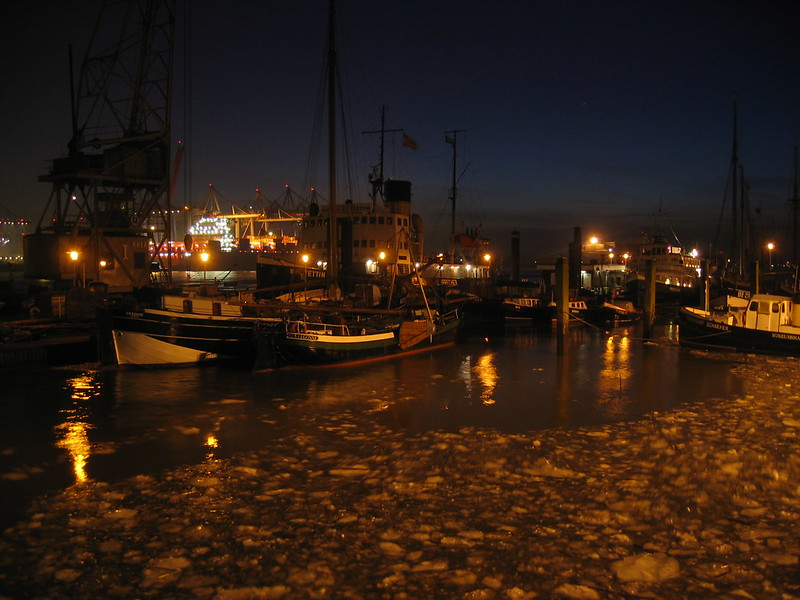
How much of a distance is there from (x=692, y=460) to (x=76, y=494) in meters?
11.8

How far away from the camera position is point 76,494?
9867 mm

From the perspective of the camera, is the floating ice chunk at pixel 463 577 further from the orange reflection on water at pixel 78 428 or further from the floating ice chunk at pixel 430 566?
the orange reflection on water at pixel 78 428

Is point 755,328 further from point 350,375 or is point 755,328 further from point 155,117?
point 155,117

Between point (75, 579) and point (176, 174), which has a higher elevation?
point (176, 174)

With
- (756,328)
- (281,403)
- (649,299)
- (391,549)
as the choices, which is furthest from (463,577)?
(649,299)

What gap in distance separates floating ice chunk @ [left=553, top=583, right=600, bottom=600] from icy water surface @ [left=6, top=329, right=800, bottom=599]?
0.03m

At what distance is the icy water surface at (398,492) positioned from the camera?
7.16 m

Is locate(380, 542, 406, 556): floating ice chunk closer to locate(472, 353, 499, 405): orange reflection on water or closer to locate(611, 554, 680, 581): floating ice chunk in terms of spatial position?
locate(611, 554, 680, 581): floating ice chunk

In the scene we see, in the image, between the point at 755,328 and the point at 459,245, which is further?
the point at 459,245

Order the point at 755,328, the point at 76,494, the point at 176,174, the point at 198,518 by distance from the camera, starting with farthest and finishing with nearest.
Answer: the point at 176,174, the point at 755,328, the point at 76,494, the point at 198,518

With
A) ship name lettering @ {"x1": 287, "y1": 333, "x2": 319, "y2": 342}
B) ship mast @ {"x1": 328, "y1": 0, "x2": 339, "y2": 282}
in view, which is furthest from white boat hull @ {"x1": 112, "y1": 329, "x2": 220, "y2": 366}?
ship mast @ {"x1": 328, "y1": 0, "x2": 339, "y2": 282}

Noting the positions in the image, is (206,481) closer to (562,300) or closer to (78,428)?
(78,428)

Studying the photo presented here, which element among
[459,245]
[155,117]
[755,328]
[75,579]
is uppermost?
[155,117]

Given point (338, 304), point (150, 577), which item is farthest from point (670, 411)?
point (338, 304)
